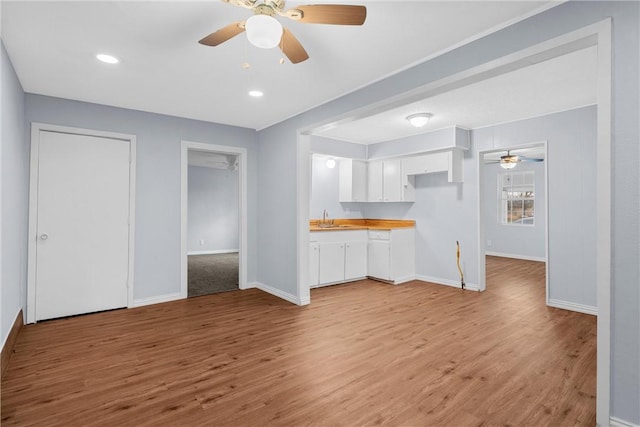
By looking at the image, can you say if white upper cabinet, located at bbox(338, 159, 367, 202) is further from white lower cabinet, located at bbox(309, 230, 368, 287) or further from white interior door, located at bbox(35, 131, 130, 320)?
white interior door, located at bbox(35, 131, 130, 320)

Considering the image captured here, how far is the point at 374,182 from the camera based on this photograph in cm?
639

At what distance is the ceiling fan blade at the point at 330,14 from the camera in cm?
174

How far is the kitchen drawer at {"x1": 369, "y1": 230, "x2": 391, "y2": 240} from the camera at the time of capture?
18.2 feet

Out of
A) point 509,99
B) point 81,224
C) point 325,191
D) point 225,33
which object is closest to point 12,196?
point 81,224

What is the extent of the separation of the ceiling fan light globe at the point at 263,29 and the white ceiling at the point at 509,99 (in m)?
2.45

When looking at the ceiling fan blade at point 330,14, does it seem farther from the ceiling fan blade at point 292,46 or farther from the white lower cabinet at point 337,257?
the white lower cabinet at point 337,257

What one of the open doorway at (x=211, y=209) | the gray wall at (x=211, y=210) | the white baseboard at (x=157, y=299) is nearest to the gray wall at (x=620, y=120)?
the white baseboard at (x=157, y=299)

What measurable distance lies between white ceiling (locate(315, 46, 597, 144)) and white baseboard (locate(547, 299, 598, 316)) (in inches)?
97.9

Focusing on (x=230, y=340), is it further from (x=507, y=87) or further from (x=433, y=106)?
(x=507, y=87)

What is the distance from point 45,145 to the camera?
3.71 m

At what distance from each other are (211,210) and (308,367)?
768 centimetres

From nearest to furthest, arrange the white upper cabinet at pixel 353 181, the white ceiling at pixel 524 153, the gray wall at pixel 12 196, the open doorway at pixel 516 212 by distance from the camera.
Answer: the gray wall at pixel 12 196
the white upper cabinet at pixel 353 181
the white ceiling at pixel 524 153
the open doorway at pixel 516 212

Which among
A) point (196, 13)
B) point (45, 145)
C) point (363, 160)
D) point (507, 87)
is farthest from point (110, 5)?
point (363, 160)

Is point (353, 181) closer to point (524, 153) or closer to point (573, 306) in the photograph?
point (573, 306)
